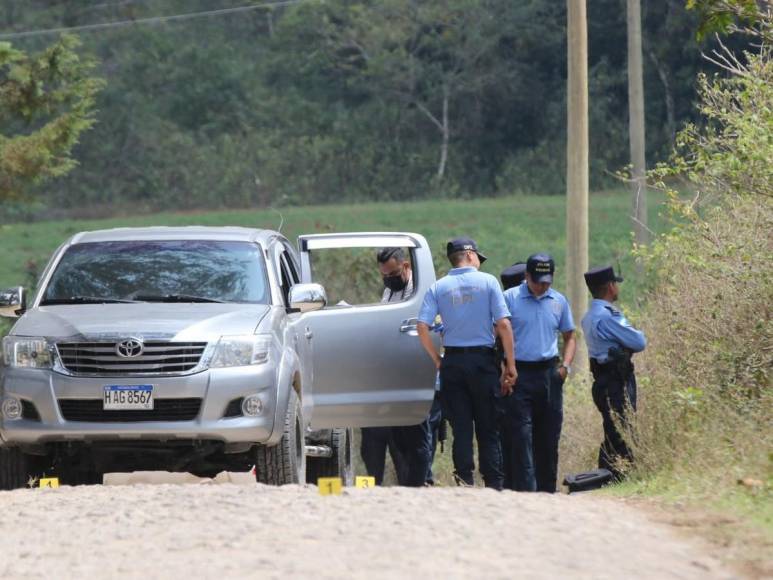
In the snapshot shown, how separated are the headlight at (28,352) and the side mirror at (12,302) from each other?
44cm

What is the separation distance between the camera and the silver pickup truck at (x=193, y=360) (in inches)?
371

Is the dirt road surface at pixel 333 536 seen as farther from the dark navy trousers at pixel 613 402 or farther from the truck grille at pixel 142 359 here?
the dark navy trousers at pixel 613 402

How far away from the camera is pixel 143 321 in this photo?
31.4ft

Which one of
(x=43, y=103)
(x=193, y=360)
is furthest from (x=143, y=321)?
(x=43, y=103)

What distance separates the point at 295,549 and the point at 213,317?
2.97 metres

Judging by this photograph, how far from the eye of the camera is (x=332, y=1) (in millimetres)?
69688

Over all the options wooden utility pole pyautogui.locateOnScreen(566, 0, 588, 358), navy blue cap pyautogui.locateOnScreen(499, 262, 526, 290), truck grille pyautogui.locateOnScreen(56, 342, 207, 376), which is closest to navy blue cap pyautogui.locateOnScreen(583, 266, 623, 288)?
navy blue cap pyautogui.locateOnScreen(499, 262, 526, 290)

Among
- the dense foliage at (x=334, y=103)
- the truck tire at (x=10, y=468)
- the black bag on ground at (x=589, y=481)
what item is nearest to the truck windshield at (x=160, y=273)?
the truck tire at (x=10, y=468)

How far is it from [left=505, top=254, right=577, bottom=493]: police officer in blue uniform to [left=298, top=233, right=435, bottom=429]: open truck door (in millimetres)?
774

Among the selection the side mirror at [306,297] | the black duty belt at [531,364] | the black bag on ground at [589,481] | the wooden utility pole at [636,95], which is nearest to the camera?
the side mirror at [306,297]

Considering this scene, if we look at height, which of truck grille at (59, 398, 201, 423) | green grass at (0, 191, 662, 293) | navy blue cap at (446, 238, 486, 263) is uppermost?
navy blue cap at (446, 238, 486, 263)

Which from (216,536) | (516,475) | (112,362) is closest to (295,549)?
(216,536)

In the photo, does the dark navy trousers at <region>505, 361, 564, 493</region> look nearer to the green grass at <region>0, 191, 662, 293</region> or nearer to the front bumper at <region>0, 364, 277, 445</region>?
the front bumper at <region>0, 364, 277, 445</region>

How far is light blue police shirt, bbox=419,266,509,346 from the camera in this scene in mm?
11031
